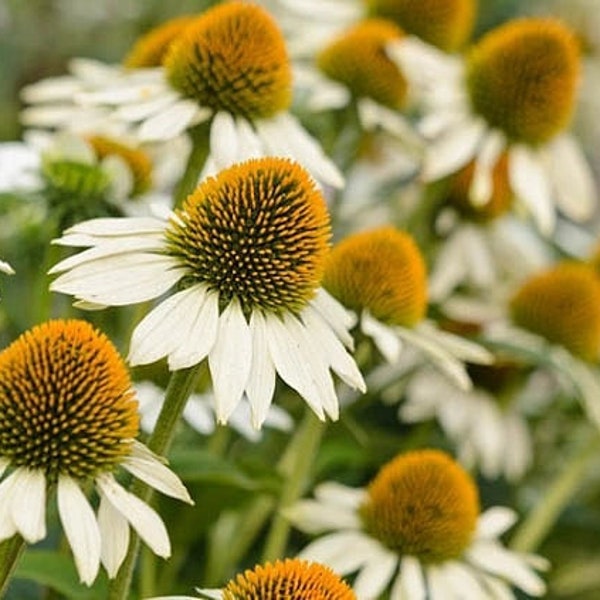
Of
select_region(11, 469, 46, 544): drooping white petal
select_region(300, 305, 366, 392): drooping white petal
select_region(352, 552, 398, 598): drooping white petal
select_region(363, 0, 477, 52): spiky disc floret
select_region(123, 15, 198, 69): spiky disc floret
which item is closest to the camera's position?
select_region(11, 469, 46, 544): drooping white petal

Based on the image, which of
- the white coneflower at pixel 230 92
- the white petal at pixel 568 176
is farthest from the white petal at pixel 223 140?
the white petal at pixel 568 176

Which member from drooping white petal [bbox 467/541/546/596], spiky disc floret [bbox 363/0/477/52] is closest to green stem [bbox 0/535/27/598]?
drooping white petal [bbox 467/541/546/596]

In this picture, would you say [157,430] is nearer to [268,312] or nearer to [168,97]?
[268,312]

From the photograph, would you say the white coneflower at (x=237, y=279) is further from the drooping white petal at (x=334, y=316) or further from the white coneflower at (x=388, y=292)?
the white coneflower at (x=388, y=292)

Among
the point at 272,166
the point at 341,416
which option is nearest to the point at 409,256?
the point at 341,416

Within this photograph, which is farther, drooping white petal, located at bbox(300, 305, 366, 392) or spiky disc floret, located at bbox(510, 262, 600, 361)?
spiky disc floret, located at bbox(510, 262, 600, 361)

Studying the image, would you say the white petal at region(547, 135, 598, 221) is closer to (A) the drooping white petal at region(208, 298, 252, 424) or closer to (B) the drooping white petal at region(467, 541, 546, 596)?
(B) the drooping white petal at region(467, 541, 546, 596)
